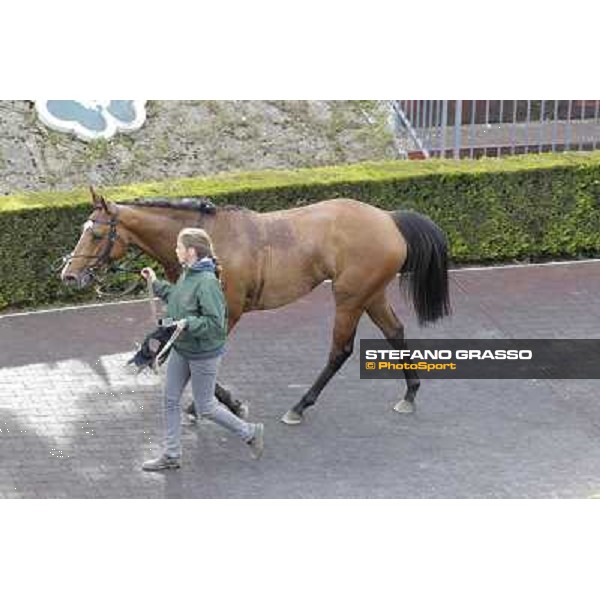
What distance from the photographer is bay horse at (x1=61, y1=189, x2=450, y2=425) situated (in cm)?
791

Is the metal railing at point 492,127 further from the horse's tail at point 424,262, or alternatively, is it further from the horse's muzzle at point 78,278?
the horse's muzzle at point 78,278

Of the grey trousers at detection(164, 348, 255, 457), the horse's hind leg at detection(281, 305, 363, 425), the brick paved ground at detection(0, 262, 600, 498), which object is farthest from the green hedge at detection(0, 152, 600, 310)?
the grey trousers at detection(164, 348, 255, 457)

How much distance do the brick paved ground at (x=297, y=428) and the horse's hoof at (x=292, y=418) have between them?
0.27 ft

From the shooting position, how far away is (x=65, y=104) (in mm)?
12727

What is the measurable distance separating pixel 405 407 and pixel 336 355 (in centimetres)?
63

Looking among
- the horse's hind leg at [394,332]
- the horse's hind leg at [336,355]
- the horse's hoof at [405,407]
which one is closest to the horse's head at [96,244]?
the horse's hind leg at [336,355]

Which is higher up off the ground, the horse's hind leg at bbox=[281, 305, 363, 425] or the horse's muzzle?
the horse's muzzle

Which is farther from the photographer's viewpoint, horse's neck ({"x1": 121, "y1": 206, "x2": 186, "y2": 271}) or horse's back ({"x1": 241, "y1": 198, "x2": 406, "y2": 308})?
horse's back ({"x1": 241, "y1": 198, "x2": 406, "y2": 308})

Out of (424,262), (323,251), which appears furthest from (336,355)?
(424,262)

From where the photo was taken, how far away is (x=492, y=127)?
13.0m

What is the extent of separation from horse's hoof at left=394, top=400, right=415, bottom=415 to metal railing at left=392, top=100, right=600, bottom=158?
15.4 feet

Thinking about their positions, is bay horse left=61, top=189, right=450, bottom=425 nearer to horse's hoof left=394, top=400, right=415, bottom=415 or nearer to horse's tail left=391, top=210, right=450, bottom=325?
horse's tail left=391, top=210, right=450, bottom=325

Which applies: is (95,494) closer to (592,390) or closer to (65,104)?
(592,390)

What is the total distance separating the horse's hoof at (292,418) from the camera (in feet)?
27.5
